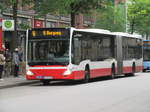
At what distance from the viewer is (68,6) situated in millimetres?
32188

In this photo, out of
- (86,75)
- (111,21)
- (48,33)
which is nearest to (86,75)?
(86,75)

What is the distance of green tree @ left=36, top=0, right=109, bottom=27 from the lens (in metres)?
28.7

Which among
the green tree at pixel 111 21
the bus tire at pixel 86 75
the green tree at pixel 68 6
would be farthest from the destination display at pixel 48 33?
the green tree at pixel 111 21

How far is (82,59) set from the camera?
24.5 meters

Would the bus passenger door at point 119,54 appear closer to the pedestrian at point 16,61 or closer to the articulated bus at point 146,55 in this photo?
the pedestrian at point 16,61

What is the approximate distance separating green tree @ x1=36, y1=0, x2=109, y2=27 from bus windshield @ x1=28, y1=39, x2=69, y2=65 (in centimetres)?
569

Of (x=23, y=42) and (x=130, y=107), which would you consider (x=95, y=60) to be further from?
(x=23, y=42)

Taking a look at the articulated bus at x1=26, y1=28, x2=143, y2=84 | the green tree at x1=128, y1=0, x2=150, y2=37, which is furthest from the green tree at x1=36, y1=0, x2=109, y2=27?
the green tree at x1=128, y1=0, x2=150, y2=37

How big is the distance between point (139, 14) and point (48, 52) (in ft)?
126

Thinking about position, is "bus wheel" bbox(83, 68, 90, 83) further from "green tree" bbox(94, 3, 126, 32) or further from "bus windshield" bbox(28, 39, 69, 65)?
"green tree" bbox(94, 3, 126, 32)

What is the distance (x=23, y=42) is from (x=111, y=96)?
93.4ft

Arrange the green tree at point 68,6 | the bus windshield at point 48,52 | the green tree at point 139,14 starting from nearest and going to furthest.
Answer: the bus windshield at point 48,52 → the green tree at point 68,6 → the green tree at point 139,14

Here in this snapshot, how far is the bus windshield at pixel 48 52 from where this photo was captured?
22.9m

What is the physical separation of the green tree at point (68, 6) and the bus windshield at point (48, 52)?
5.69m
